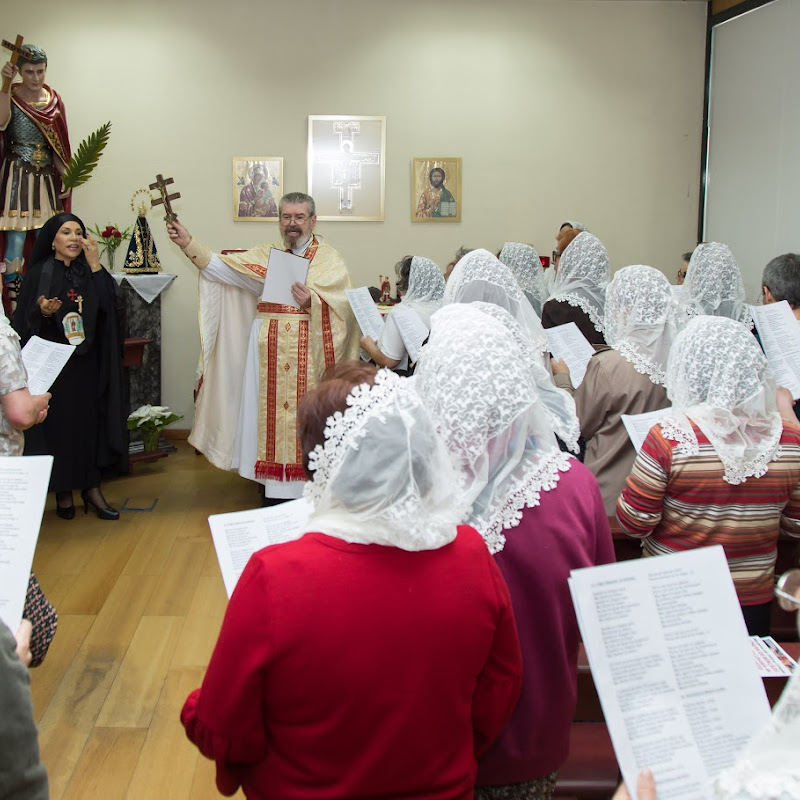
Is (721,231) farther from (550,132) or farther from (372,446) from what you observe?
(372,446)

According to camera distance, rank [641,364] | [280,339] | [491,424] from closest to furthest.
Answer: [491,424] → [641,364] → [280,339]

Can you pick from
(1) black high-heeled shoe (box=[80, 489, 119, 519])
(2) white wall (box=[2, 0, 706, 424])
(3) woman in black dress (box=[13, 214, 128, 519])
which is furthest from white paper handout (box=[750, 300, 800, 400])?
(2) white wall (box=[2, 0, 706, 424])

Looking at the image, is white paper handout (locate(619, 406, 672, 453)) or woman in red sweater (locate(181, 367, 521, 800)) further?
A: white paper handout (locate(619, 406, 672, 453))

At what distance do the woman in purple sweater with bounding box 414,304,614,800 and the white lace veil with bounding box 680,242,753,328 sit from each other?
331 centimetres

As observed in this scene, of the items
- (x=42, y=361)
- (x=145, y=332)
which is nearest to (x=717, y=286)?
(x=42, y=361)

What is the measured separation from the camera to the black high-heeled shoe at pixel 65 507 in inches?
219

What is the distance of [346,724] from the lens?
55.6 inches

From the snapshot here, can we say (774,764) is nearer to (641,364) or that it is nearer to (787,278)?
(641,364)

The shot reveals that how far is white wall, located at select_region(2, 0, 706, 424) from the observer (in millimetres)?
7727

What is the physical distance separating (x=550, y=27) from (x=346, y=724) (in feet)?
25.1

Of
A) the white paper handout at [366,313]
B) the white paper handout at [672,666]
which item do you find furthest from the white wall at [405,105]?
the white paper handout at [672,666]

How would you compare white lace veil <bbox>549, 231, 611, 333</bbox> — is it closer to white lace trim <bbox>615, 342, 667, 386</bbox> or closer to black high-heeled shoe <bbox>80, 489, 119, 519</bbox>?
white lace trim <bbox>615, 342, 667, 386</bbox>

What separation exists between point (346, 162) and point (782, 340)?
16.6 ft

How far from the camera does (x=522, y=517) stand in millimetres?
1711
